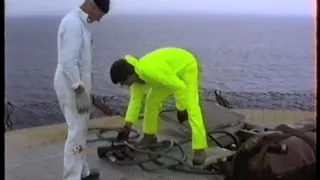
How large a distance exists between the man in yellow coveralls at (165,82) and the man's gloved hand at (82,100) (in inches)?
8.8

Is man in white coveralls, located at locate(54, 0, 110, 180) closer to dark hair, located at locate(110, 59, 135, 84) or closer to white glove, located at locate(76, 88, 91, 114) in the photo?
white glove, located at locate(76, 88, 91, 114)

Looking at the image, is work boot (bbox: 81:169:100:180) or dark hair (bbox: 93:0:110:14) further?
work boot (bbox: 81:169:100:180)

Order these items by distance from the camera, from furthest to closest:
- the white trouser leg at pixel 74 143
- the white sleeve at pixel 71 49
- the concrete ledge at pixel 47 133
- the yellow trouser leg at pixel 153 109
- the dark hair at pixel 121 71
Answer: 1. the concrete ledge at pixel 47 133
2. the yellow trouser leg at pixel 153 109
3. the dark hair at pixel 121 71
4. the white trouser leg at pixel 74 143
5. the white sleeve at pixel 71 49

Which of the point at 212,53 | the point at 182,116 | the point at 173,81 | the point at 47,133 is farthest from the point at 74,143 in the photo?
the point at 212,53

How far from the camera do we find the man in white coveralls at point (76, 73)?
140 centimetres

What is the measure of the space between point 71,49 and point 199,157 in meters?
0.67

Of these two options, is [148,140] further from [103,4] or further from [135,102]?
[103,4]

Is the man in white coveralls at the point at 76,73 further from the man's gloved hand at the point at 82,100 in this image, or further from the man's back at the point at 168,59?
the man's back at the point at 168,59

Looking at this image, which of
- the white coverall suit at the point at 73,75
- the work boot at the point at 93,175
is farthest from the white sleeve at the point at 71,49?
the work boot at the point at 93,175

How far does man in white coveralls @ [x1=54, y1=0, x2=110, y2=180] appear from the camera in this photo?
140cm

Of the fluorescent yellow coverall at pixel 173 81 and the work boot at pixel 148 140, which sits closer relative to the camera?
the fluorescent yellow coverall at pixel 173 81

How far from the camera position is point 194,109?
1784mm

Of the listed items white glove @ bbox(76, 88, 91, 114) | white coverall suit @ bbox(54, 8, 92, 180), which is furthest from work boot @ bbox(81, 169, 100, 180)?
white glove @ bbox(76, 88, 91, 114)

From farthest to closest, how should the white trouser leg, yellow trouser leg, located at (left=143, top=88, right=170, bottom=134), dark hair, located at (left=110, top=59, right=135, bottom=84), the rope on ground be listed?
1. yellow trouser leg, located at (left=143, top=88, right=170, bottom=134)
2. the rope on ground
3. dark hair, located at (left=110, top=59, right=135, bottom=84)
4. the white trouser leg
